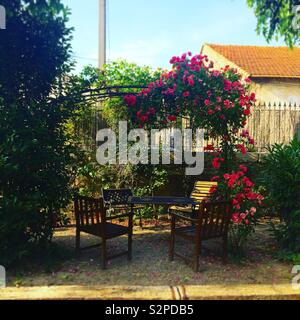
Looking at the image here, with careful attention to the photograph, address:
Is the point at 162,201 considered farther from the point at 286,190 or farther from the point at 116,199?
the point at 286,190

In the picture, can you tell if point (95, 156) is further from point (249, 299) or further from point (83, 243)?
point (249, 299)

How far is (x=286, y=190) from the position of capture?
4559 millimetres

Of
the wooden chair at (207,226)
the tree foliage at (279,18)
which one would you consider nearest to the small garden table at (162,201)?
the wooden chair at (207,226)

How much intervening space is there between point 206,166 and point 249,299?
14.3ft

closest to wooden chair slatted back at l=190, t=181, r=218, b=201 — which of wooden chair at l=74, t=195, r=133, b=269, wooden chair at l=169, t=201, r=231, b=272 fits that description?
wooden chair at l=169, t=201, r=231, b=272

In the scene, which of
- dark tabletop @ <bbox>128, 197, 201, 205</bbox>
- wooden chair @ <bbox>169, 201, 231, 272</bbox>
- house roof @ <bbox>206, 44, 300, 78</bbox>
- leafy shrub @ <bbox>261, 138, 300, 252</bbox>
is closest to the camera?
wooden chair @ <bbox>169, 201, 231, 272</bbox>

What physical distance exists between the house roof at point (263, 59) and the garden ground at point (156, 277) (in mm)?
11826

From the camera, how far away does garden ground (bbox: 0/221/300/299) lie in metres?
2.90

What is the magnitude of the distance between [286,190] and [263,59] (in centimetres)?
1466

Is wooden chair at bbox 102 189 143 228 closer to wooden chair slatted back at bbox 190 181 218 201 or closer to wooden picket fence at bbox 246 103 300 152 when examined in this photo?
wooden chair slatted back at bbox 190 181 218 201

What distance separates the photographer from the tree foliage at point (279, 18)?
169 inches

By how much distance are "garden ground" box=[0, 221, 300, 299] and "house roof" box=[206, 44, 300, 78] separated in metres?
11.8

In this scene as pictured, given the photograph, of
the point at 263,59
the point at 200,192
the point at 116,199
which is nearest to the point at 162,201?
the point at 200,192
